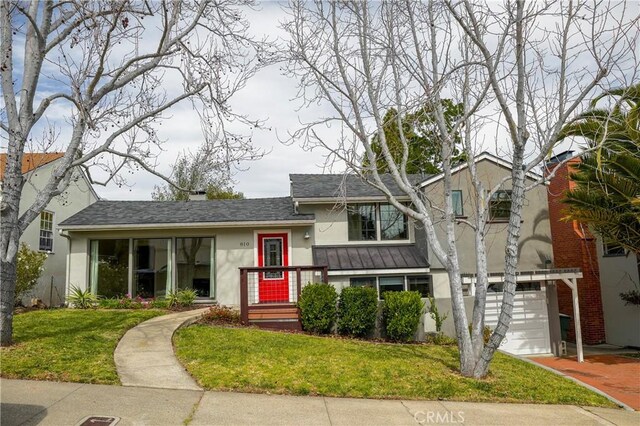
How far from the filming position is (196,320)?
40.1 feet

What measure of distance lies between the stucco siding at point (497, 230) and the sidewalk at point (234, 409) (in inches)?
310

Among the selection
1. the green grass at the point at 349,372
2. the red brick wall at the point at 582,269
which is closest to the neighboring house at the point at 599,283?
the red brick wall at the point at 582,269

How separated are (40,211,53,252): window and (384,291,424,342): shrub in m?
13.2

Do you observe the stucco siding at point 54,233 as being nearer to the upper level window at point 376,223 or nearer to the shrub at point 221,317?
the shrub at point 221,317

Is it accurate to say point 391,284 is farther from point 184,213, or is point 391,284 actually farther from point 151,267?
point 151,267

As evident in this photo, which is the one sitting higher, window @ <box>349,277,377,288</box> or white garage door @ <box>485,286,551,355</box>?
window @ <box>349,277,377,288</box>

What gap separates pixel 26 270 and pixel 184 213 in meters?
4.92

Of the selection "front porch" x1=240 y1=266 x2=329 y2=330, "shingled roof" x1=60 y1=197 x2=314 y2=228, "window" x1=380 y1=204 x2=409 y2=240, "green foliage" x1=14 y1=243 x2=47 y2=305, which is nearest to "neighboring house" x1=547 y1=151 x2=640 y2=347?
"window" x1=380 y1=204 x2=409 y2=240

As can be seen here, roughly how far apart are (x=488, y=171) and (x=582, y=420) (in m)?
9.98

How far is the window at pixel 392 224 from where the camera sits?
52.9ft

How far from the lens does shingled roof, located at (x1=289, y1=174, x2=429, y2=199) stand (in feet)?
51.5

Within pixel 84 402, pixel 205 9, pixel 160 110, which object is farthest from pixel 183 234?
pixel 84 402

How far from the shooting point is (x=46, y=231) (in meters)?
18.2

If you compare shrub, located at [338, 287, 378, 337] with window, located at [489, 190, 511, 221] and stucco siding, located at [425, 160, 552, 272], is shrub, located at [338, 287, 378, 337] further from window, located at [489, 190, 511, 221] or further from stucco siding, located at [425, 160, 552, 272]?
window, located at [489, 190, 511, 221]
